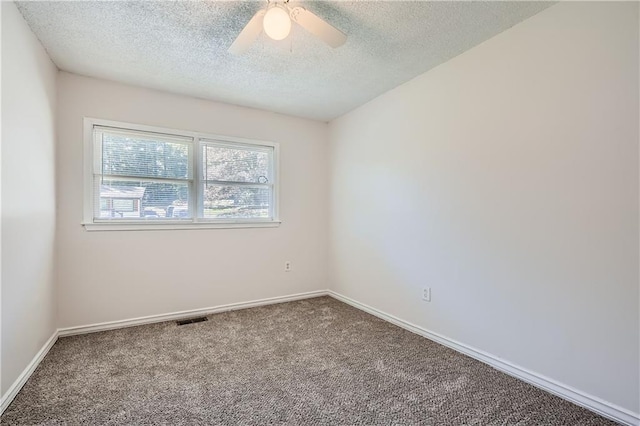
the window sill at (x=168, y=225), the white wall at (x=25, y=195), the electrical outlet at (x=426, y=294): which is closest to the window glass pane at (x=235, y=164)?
the window sill at (x=168, y=225)

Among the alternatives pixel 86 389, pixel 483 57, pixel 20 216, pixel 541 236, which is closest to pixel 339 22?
pixel 483 57

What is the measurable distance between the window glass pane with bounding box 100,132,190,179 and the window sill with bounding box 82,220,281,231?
0.49m

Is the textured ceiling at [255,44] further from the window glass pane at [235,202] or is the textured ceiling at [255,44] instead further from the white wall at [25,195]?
the window glass pane at [235,202]

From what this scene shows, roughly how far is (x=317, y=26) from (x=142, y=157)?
2.28 metres

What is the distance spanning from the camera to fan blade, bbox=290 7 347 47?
1.70 m

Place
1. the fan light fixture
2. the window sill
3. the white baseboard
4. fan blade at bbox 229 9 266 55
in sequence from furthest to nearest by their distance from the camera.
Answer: the window sill < the white baseboard < fan blade at bbox 229 9 266 55 < the fan light fixture

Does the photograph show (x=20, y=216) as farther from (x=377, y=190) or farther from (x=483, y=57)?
(x=483, y=57)

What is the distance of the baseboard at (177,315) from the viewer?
282 centimetres

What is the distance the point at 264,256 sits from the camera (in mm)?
3758

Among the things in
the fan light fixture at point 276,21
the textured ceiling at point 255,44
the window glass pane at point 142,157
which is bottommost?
the window glass pane at point 142,157

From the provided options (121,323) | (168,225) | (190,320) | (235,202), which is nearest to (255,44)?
(235,202)

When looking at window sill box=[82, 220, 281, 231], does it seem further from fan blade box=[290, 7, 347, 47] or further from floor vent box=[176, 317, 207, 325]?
fan blade box=[290, 7, 347, 47]

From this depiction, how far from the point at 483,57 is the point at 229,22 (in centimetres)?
186

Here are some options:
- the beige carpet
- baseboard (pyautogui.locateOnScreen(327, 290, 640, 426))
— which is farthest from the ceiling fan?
baseboard (pyautogui.locateOnScreen(327, 290, 640, 426))
